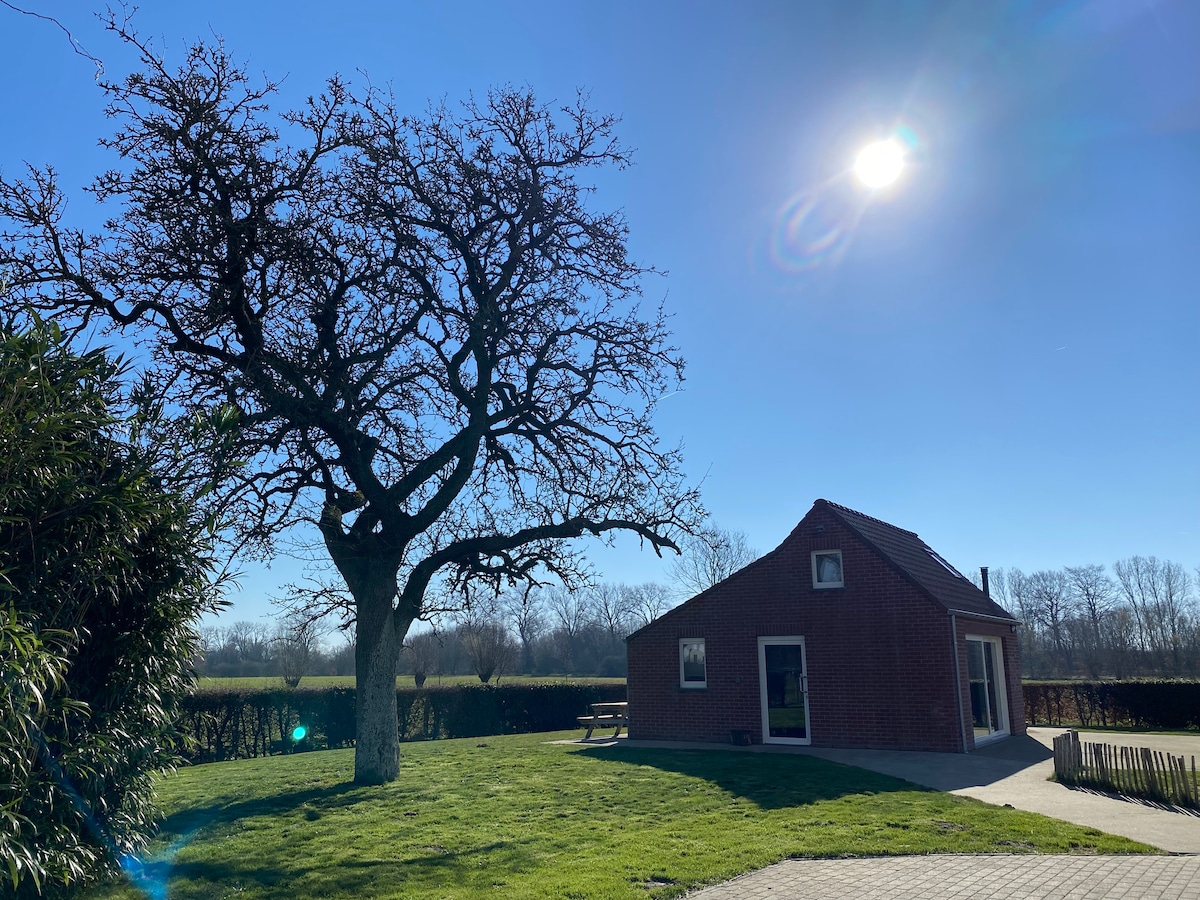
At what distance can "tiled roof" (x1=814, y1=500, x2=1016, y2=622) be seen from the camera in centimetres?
1888

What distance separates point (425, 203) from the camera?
46.0 feet

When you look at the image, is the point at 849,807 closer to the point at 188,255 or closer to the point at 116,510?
the point at 116,510

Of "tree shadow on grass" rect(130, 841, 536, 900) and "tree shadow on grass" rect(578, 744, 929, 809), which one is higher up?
"tree shadow on grass" rect(130, 841, 536, 900)

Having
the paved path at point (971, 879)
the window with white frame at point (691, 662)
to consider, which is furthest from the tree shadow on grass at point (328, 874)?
the window with white frame at point (691, 662)

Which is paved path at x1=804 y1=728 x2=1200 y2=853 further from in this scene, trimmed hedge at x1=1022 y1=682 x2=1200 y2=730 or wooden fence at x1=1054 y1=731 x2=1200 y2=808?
trimmed hedge at x1=1022 y1=682 x2=1200 y2=730

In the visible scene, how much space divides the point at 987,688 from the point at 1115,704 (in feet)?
31.2

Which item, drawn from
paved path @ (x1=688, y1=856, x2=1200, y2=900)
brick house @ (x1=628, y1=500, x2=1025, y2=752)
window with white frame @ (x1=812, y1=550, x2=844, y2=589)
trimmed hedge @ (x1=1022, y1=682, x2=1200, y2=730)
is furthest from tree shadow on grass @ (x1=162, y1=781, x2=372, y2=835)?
trimmed hedge @ (x1=1022, y1=682, x2=1200, y2=730)

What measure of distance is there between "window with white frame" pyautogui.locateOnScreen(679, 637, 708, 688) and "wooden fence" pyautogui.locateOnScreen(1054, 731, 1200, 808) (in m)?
8.42

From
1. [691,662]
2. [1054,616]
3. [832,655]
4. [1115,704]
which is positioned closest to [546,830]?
[832,655]

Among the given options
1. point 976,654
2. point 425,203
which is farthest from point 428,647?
point 425,203

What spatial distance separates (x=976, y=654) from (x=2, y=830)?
19853 mm

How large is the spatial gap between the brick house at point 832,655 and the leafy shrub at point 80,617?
1463 centimetres

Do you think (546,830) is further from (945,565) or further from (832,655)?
(945,565)

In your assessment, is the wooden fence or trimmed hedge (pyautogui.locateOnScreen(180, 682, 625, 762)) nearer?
the wooden fence
